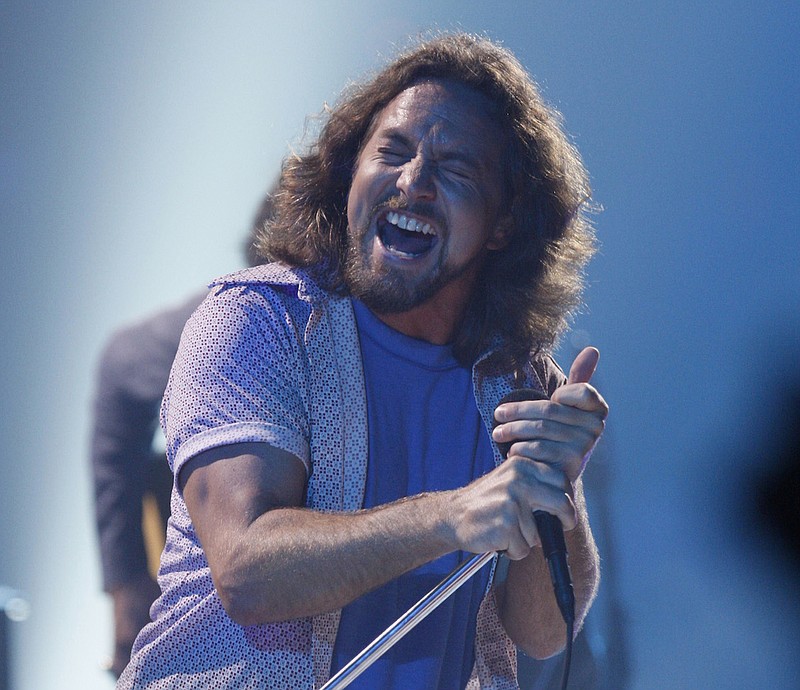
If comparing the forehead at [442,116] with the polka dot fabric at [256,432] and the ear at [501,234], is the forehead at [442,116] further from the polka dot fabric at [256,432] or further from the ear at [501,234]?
the polka dot fabric at [256,432]

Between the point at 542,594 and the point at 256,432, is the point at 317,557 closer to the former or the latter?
the point at 256,432

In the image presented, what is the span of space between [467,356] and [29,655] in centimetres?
106

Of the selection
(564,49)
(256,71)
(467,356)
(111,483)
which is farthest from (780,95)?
(111,483)

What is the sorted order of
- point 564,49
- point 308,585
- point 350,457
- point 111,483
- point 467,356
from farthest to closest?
point 111,483, point 564,49, point 467,356, point 350,457, point 308,585

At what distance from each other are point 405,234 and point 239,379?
411 mm

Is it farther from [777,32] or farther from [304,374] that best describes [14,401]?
[777,32]

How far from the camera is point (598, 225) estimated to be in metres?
1.93

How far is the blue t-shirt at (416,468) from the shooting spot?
1.33 meters

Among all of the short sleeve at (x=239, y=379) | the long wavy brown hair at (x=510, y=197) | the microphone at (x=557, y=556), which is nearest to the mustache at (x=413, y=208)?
the long wavy brown hair at (x=510, y=197)

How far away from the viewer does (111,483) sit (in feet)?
6.79

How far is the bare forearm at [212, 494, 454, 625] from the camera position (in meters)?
1.13

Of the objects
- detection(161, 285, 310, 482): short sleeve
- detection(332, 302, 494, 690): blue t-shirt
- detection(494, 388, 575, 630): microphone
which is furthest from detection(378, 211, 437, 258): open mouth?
detection(494, 388, 575, 630): microphone

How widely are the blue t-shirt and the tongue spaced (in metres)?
0.11

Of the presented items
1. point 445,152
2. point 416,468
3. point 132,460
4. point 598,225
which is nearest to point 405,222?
point 445,152
